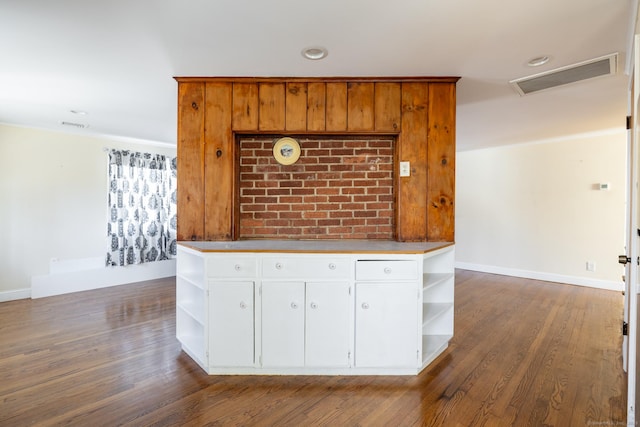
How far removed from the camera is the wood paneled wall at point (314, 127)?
2750mm

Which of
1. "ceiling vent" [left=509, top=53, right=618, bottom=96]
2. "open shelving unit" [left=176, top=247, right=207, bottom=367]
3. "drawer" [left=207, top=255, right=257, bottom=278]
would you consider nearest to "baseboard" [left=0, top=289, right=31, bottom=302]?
"open shelving unit" [left=176, top=247, right=207, bottom=367]

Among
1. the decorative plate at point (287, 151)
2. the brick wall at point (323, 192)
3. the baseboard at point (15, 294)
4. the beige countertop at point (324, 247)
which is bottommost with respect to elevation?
the baseboard at point (15, 294)

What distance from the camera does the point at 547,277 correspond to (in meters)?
5.16

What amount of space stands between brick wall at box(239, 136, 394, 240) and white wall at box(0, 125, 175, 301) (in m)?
3.47

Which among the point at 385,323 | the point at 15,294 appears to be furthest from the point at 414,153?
the point at 15,294

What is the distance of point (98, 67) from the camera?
2521 millimetres

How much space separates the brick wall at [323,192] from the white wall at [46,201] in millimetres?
3466

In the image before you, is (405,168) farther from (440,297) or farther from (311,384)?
(311,384)

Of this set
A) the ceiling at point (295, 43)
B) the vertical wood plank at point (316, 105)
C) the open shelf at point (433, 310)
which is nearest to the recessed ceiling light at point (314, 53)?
the ceiling at point (295, 43)

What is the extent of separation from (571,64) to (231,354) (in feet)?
11.1

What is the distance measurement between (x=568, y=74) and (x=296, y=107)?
2247 mm

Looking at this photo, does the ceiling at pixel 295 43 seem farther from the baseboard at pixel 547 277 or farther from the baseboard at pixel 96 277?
the baseboard at pixel 547 277

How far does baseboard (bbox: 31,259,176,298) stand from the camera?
4.39m

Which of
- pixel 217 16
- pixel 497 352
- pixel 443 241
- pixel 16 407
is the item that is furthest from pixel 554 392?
pixel 16 407
